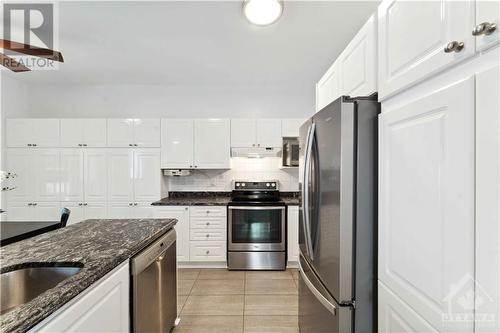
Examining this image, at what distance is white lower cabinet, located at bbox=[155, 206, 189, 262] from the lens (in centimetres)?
349

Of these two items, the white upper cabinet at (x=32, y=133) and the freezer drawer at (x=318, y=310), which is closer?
the freezer drawer at (x=318, y=310)

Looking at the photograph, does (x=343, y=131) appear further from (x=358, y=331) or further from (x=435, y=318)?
(x=358, y=331)

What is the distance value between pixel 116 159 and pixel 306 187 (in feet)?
10.3

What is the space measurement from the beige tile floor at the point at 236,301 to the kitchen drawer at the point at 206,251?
17 centimetres

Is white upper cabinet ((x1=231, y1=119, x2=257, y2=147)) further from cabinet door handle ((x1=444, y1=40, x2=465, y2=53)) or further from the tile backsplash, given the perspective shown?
cabinet door handle ((x1=444, y1=40, x2=465, y2=53))

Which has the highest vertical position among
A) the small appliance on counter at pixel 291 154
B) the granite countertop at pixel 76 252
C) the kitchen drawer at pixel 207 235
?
the small appliance on counter at pixel 291 154

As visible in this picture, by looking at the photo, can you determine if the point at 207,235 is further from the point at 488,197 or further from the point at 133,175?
the point at 488,197

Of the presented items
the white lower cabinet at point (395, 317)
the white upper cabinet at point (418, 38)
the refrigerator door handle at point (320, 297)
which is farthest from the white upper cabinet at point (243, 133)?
the white lower cabinet at point (395, 317)

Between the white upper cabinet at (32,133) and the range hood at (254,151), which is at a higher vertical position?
the white upper cabinet at (32,133)

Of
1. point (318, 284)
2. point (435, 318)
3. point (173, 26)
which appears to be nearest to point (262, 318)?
point (318, 284)

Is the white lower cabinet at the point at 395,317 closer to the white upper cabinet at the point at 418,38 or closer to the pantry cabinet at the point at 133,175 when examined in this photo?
the white upper cabinet at the point at 418,38

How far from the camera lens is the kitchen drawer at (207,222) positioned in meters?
3.50

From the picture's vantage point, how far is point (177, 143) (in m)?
3.71

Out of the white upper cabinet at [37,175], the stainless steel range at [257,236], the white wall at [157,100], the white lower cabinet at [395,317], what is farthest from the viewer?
the white wall at [157,100]
